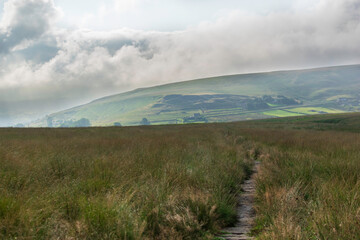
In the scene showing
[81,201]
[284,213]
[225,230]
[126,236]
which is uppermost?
[81,201]

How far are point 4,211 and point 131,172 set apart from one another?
117 inches

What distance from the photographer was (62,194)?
421cm

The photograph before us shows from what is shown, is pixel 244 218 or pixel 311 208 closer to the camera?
pixel 311 208

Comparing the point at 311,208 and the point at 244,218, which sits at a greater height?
the point at 311,208

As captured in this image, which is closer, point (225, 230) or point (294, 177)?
point (225, 230)

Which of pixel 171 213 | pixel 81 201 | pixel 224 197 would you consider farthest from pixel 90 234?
pixel 224 197

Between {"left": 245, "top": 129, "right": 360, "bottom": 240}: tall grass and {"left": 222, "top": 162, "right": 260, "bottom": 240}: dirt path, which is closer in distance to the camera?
{"left": 245, "top": 129, "right": 360, "bottom": 240}: tall grass

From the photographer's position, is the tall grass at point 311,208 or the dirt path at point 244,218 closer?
the tall grass at point 311,208

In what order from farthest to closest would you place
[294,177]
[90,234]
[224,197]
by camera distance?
[294,177]
[224,197]
[90,234]

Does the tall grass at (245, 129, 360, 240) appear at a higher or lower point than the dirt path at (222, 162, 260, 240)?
higher

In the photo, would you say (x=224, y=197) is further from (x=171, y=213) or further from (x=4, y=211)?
(x=4, y=211)

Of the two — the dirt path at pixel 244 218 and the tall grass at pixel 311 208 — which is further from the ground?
the tall grass at pixel 311 208

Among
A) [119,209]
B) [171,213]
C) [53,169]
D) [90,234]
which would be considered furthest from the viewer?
[53,169]

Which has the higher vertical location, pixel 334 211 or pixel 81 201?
pixel 81 201
